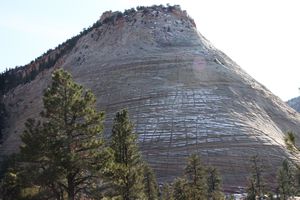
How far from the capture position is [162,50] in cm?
11381

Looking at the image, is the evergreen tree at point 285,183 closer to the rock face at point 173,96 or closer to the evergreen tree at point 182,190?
the rock face at point 173,96

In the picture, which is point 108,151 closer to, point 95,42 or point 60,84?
point 60,84

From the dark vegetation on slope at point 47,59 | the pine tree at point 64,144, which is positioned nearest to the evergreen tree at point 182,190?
the pine tree at point 64,144

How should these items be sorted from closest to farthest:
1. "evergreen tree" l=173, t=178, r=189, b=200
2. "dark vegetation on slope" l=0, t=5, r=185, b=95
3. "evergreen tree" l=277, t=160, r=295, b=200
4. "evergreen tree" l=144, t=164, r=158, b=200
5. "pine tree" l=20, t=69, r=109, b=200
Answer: "pine tree" l=20, t=69, r=109, b=200 < "evergreen tree" l=173, t=178, r=189, b=200 < "evergreen tree" l=144, t=164, r=158, b=200 < "evergreen tree" l=277, t=160, r=295, b=200 < "dark vegetation on slope" l=0, t=5, r=185, b=95

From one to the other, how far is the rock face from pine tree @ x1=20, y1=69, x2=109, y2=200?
4633 cm

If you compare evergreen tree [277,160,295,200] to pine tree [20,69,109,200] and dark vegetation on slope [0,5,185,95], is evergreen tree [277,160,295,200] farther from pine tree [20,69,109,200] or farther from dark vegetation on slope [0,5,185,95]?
dark vegetation on slope [0,5,185,95]

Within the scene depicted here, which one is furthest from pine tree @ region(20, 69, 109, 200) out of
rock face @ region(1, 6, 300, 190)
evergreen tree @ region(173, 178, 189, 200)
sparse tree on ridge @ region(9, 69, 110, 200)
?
Answer: rock face @ region(1, 6, 300, 190)

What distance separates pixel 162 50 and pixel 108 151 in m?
90.9

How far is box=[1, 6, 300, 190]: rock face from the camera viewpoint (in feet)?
252

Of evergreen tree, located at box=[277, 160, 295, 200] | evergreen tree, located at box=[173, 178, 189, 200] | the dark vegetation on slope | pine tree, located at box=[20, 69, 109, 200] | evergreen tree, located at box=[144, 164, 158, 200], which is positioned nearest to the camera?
pine tree, located at box=[20, 69, 109, 200]

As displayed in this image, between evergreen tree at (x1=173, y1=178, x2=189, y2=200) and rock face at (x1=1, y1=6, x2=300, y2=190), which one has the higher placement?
rock face at (x1=1, y1=6, x2=300, y2=190)

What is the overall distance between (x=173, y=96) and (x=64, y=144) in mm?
70786

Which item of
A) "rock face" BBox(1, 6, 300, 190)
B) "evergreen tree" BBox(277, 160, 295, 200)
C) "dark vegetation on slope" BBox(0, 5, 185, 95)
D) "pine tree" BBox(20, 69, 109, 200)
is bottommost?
"evergreen tree" BBox(277, 160, 295, 200)

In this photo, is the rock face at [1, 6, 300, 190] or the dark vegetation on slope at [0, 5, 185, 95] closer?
the rock face at [1, 6, 300, 190]
